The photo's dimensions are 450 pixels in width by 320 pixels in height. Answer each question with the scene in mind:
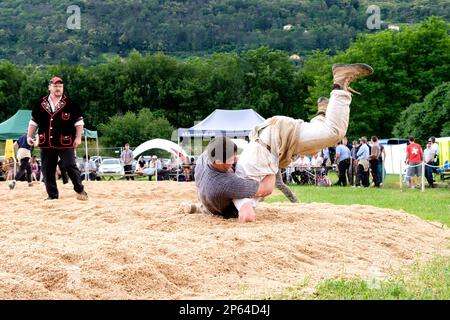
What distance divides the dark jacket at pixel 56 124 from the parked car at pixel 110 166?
75.6 feet

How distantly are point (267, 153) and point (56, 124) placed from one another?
4764mm

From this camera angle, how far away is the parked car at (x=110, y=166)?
36.9m

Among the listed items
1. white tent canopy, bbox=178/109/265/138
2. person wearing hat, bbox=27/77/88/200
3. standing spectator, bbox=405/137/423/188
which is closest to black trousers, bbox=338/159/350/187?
standing spectator, bbox=405/137/423/188

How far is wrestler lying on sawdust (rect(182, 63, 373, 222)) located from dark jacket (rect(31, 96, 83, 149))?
162 inches

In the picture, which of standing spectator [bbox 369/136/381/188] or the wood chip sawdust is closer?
the wood chip sawdust

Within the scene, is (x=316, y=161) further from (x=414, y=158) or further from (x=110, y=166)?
(x=110, y=166)

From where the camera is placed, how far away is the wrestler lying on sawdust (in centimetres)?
904

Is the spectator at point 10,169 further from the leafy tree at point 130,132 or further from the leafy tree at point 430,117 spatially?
the leafy tree at point 130,132

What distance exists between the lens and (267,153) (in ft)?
31.1

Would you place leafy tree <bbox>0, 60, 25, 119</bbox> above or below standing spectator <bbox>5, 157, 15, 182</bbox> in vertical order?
above

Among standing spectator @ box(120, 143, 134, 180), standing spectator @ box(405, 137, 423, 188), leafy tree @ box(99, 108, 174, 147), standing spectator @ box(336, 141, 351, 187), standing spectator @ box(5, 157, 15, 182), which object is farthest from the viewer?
leafy tree @ box(99, 108, 174, 147)

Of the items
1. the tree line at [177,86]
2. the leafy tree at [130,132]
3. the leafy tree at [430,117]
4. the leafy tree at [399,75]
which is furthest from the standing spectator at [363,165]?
the tree line at [177,86]

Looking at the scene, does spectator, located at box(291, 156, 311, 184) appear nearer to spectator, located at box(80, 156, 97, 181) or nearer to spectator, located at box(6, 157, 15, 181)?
spectator, located at box(80, 156, 97, 181)

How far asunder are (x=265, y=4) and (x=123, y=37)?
1268 inches
